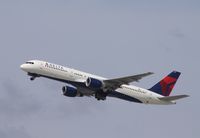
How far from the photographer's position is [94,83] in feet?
321

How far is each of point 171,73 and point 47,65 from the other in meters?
21.8

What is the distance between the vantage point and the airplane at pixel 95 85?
97.2 metres

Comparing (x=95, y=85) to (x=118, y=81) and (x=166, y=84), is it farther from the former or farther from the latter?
(x=166, y=84)

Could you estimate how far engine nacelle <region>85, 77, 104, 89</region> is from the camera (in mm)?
97688

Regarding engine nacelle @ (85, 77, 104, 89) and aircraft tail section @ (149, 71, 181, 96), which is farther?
aircraft tail section @ (149, 71, 181, 96)

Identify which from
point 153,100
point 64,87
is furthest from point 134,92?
point 64,87

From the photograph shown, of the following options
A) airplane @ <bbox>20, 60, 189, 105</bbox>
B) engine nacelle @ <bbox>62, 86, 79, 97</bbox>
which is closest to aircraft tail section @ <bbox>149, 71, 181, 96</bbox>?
airplane @ <bbox>20, 60, 189, 105</bbox>

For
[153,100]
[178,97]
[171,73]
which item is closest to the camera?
[178,97]

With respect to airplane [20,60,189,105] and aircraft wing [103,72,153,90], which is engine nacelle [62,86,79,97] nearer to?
airplane [20,60,189,105]

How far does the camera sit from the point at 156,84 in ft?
354

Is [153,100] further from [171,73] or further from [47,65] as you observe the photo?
[47,65]

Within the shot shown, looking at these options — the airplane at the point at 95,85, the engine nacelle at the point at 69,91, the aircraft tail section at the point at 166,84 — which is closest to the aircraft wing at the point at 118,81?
the airplane at the point at 95,85

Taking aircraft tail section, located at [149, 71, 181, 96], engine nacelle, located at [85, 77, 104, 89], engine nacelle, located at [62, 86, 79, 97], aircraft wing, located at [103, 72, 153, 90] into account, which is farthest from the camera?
aircraft tail section, located at [149, 71, 181, 96]

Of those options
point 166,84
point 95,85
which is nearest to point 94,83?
point 95,85
